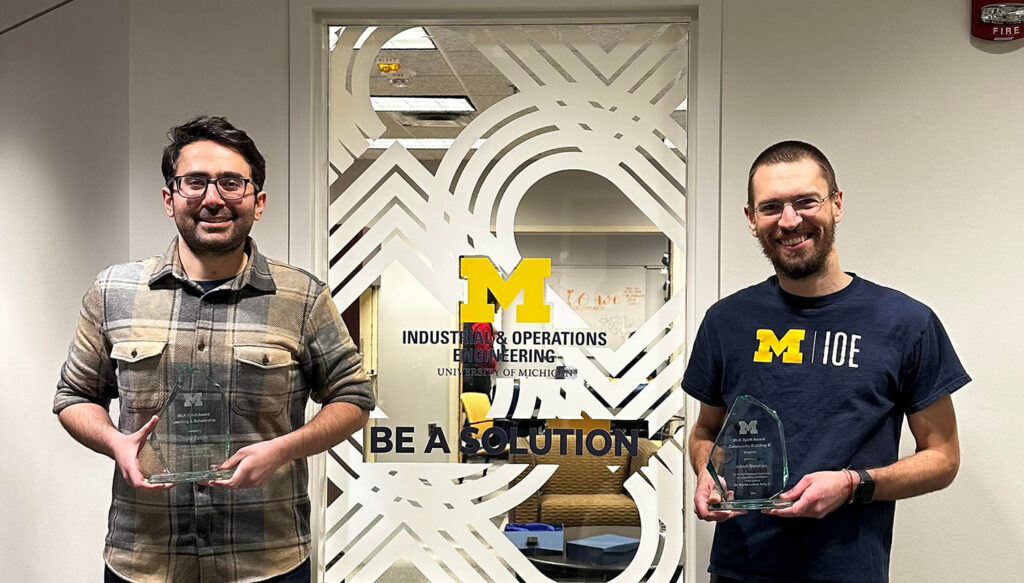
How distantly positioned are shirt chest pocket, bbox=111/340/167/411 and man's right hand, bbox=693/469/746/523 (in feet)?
4.08

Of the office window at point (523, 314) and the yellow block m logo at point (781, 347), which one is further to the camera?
the office window at point (523, 314)

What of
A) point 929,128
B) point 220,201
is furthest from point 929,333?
point 220,201

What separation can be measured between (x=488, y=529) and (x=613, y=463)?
45 cm

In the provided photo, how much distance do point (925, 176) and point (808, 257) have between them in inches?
39.1

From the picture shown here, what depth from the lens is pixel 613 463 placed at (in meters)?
2.89

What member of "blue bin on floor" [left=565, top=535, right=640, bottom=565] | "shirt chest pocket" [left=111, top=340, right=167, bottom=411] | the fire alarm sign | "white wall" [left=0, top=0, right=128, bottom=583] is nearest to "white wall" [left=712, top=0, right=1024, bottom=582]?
→ the fire alarm sign

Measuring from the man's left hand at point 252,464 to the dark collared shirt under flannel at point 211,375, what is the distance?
0.38 ft

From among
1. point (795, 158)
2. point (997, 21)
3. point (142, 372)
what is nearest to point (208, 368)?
point (142, 372)

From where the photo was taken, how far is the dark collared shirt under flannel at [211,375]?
2104mm

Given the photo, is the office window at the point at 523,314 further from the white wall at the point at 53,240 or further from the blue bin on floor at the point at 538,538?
the white wall at the point at 53,240

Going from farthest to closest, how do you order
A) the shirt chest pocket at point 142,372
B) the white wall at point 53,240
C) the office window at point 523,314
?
the white wall at point 53,240 < the office window at point 523,314 < the shirt chest pocket at point 142,372

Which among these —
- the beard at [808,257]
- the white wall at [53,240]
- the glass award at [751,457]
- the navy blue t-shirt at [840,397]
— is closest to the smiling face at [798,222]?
the beard at [808,257]

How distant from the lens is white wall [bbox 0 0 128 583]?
10.9 ft

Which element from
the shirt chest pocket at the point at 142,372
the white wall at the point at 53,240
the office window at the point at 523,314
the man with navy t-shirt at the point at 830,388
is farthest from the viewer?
the white wall at the point at 53,240
